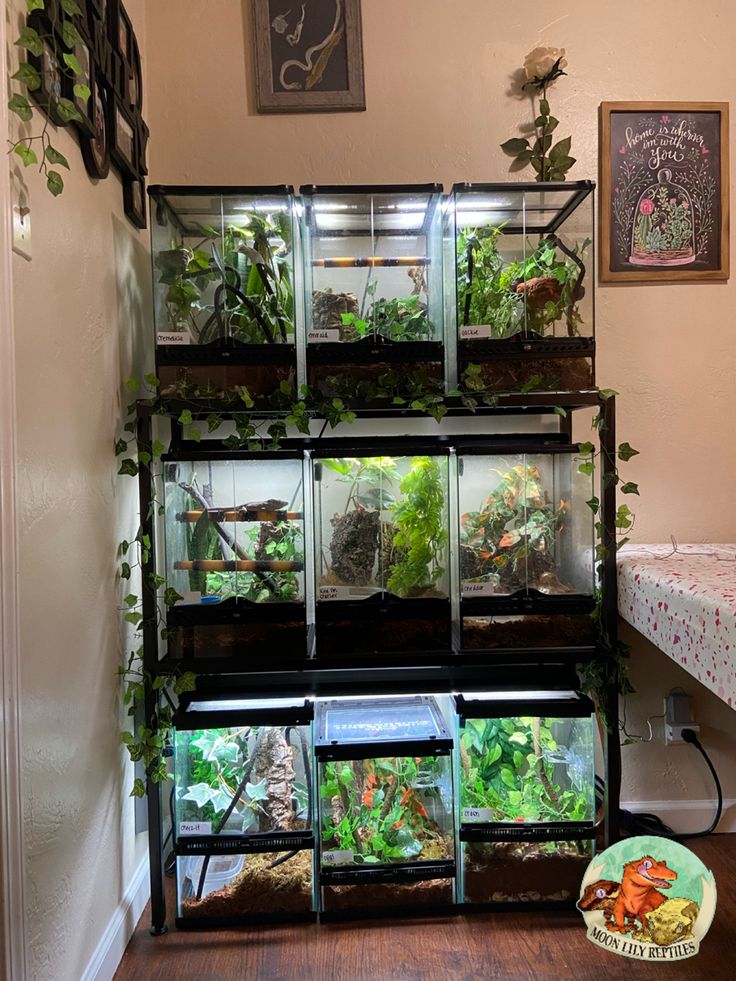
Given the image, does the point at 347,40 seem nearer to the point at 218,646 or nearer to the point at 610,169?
the point at 610,169

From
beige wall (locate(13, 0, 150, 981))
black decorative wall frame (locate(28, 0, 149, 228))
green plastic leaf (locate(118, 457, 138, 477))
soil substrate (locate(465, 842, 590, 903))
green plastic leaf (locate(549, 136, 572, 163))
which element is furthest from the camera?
green plastic leaf (locate(549, 136, 572, 163))

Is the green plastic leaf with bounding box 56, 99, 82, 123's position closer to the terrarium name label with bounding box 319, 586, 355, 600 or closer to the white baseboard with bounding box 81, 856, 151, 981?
the terrarium name label with bounding box 319, 586, 355, 600

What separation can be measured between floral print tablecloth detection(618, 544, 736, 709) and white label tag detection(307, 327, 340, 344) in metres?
0.96

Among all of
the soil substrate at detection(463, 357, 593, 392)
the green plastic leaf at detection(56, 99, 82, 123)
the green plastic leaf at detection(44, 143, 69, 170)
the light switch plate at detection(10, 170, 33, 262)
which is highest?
the green plastic leaf at detection(56, 99, 82, 123)

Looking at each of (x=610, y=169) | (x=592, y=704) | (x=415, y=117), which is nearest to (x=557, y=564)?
(x=592, y=704)

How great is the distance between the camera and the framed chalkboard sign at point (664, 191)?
1.95m

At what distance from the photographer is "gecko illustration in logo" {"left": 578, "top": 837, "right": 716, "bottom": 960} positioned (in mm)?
1396

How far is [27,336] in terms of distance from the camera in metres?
1.15

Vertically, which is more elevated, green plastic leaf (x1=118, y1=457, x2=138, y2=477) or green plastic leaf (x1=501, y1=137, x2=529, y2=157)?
green plastic leaf (x1=501, y1=137, x2=529, y2=157)

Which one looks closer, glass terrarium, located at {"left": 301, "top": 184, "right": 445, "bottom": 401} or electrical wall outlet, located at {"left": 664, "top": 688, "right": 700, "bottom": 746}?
glass terrarium, located at {"left": 301, "top": 184, "right": 445, "bottom": 401}

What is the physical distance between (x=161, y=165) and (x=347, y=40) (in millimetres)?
659

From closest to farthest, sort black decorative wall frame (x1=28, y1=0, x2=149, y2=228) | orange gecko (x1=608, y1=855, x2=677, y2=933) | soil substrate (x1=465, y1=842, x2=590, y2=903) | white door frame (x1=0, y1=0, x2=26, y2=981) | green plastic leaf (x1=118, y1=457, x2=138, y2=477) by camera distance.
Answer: white door frame (x1=0, y1=0, x2=26, y2=981), black decorative wall frame (x1=28, y1=0, x2=149, y2=228), orange gecko (x1=608, y1=855, x2=677, y2=933), green plastic leaf (x1=118, y1=457, x2=138, y2=477), soil substrate (x1=465, y1=842, x2=590, y2=903)

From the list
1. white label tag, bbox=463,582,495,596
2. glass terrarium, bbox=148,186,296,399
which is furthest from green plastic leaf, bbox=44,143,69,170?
white label tag, bbox=463,582,495,596

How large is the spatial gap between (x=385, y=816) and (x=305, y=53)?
2.13 m
